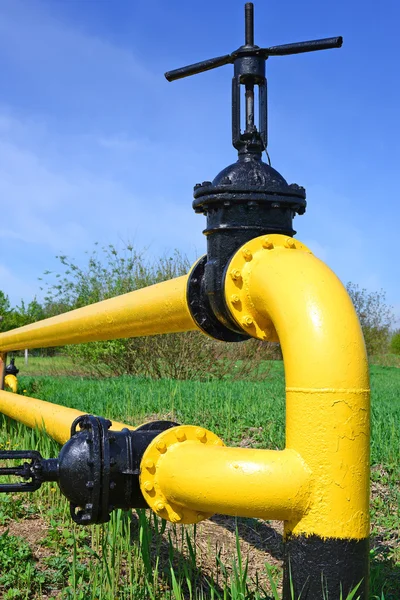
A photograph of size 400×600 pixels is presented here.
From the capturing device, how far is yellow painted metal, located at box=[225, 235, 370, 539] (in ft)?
3.88

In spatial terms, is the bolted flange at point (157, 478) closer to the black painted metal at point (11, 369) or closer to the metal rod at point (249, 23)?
the metal rod at point (249, 23)

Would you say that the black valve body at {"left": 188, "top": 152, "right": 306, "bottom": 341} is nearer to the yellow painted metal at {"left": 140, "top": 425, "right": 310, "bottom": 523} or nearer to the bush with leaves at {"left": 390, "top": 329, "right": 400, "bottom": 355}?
the yellow painted metal at {"left": 140, "top": 425, "right": 310, "bottom": 523}

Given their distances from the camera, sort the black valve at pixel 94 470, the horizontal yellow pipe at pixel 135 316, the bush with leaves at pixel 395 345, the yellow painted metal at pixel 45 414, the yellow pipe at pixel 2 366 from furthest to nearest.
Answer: the bush with leaves at pixel 395 345 → the yellow pipe at pixel 2 366 → the yellow painted metal at pixel 45 414 → the horizontal yellow pipe at pixel 135 316 → the black valve at pixel 94 470

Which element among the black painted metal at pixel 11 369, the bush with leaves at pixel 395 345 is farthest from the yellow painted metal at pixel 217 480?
the bush with leaves at pixel 395 345

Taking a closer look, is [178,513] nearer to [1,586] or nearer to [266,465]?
[266,465]

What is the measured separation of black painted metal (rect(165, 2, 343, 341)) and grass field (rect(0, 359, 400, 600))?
57 centimetres

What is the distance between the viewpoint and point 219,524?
343 cm

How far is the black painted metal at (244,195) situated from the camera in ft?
5.04

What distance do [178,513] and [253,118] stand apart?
0.96 meters

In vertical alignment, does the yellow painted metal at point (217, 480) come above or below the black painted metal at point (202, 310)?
below

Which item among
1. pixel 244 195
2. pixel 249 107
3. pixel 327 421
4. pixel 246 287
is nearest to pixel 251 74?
pixel 249 107

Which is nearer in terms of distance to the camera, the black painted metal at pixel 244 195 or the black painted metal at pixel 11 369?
the black painted metal at pixel 244 195

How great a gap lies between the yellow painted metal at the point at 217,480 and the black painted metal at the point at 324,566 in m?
0.06

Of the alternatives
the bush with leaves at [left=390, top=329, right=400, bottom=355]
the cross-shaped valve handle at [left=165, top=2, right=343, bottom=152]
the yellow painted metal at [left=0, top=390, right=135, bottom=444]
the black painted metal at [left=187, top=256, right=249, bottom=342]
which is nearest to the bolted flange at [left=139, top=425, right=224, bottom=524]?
the black painted metal at [left=187, top=256, right=249, bottom=342]
